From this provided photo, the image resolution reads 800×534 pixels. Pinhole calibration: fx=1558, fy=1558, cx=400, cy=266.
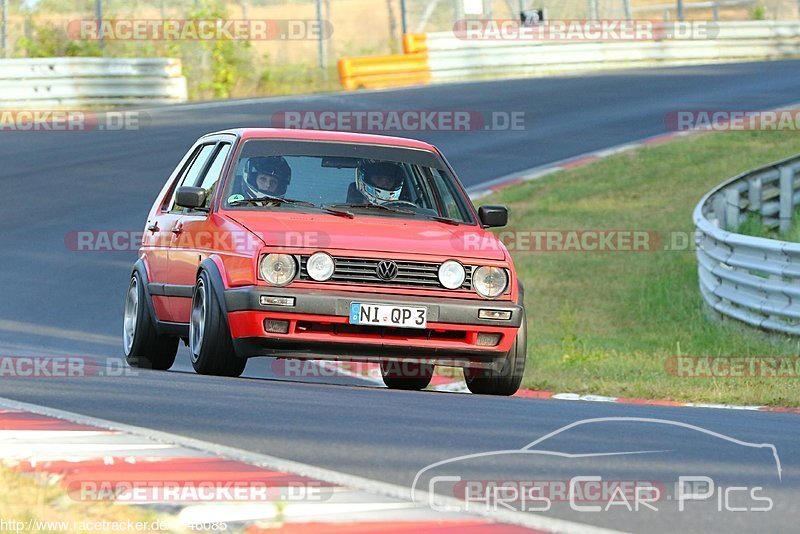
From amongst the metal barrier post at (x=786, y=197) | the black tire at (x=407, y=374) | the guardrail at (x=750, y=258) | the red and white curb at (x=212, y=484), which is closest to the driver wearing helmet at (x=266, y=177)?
the black tire at (x=407, y=374)

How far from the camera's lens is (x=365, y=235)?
864cm

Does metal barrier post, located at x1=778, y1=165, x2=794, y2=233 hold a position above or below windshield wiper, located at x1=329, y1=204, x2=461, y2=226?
below

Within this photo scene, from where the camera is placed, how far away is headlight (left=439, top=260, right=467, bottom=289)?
28.2ft

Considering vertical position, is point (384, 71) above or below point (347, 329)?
above

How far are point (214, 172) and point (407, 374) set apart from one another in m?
1.84

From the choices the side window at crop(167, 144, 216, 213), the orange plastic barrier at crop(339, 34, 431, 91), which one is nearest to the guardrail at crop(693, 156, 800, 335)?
the side window at crop(167, 144, 216, 213)

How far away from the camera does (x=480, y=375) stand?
931 cm

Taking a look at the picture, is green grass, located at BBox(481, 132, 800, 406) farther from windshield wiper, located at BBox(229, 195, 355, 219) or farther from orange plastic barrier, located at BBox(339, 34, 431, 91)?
orange plastic barrier, located at BBox(339, 34, 431, 91)

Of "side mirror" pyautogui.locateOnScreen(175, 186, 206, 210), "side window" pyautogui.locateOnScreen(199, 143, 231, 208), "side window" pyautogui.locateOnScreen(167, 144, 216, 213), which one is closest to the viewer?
"side mirror" pyautogui.locateOnScreen(175, 186, 206, 210)

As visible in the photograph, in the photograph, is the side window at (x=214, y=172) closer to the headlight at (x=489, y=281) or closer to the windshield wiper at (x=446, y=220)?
the windshield wiper at (x=446, y=220)

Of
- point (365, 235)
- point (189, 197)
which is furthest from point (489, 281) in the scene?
point (189, 197)

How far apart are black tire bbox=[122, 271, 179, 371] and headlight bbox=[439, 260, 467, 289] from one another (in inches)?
86.2

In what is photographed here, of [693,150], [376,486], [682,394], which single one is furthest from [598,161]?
[376,486]

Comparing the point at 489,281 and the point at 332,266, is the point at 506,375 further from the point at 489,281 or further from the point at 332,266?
the point at 332,266
